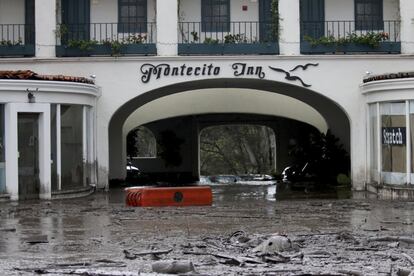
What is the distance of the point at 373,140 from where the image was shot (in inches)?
977

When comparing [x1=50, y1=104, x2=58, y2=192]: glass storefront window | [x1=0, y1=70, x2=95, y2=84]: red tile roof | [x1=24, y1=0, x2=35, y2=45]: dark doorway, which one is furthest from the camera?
[x1=24, y1=0, x2=35, y2=45]: dark doorway

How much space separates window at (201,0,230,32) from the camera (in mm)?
27031

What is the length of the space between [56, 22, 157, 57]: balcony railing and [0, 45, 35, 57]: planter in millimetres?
847

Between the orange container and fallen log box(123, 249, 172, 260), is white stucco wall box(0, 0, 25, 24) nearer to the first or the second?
the orange container

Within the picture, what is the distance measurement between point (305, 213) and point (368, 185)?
740 centimetres

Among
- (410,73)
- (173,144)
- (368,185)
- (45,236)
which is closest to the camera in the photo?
(45,236)

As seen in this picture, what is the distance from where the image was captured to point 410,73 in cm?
2302

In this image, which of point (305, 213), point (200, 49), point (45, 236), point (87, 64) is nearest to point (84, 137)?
point (87, 64)

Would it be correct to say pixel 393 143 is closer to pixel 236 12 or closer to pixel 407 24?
pixel 407 24

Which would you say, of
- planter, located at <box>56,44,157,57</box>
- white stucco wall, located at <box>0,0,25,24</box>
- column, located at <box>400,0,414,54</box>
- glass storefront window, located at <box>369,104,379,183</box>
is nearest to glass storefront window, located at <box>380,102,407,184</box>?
glass storefront window, located at <box>369,104,379,183</box>

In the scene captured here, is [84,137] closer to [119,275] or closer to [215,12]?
[215,12]

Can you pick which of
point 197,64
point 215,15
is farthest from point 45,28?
point 215,15

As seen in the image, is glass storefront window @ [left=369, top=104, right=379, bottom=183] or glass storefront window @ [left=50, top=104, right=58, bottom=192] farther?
glass storefront window @ [left=369, top=104, right=379, bottom=183]

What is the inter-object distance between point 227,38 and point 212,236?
13.1 m
